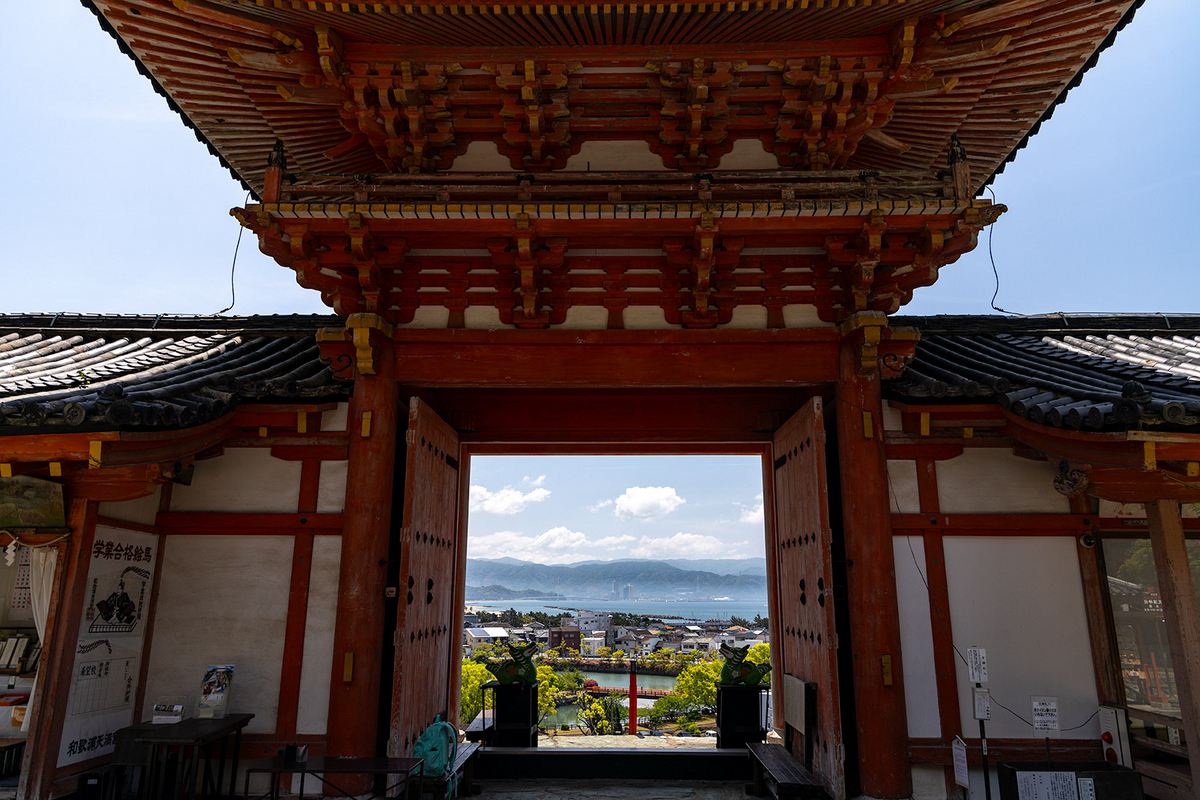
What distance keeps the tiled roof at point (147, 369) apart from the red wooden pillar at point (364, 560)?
0.38 metres

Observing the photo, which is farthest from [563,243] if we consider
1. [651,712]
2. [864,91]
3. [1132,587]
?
[651,712]

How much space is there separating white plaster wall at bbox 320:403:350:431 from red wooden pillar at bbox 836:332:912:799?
13.8 ft

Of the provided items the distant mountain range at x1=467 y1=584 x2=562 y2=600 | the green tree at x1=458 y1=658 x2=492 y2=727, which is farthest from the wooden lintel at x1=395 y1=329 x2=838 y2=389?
the distant mountain range at x1=467 y1=584 x2=562 y2=600

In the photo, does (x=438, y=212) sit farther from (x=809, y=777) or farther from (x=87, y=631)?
(x=809, y=777)

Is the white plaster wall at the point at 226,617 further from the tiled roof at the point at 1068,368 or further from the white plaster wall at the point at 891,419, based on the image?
the tiled roof at the point at 1068,368

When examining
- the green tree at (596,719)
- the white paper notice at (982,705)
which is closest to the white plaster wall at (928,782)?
the white paper notice at (982,705)

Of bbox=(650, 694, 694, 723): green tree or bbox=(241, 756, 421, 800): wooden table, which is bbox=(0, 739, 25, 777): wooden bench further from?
bbox=(650, 694, 694, 723): green tree

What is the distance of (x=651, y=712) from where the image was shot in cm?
1538

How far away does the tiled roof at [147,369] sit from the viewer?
4.24 metres

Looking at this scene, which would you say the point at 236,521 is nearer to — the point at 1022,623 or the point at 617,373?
the point at 617,373

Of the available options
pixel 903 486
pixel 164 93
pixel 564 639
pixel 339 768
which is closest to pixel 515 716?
pixel 339 768

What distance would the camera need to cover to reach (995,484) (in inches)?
224

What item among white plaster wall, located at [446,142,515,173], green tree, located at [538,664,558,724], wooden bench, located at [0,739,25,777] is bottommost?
green tree, located at [538,664,558,724]

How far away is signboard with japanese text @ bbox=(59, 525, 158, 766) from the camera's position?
4.79 metres
